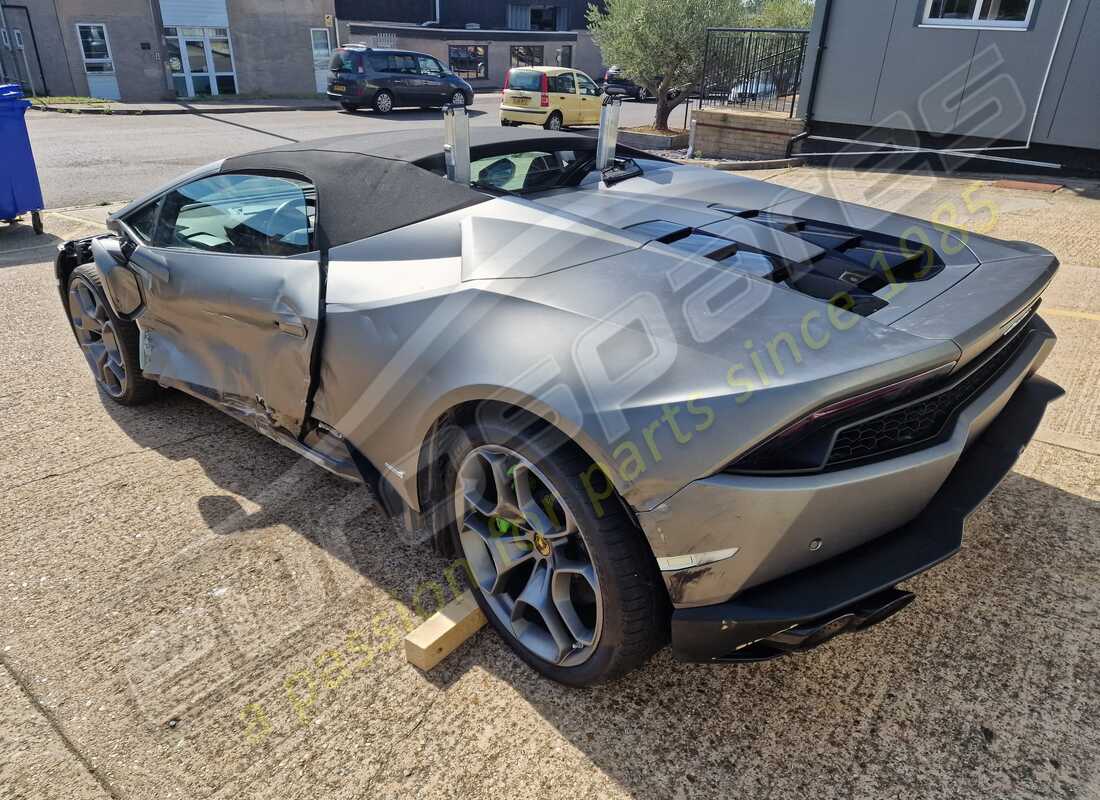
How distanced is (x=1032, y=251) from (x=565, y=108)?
1737 cm

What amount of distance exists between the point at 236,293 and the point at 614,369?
1.64 meters

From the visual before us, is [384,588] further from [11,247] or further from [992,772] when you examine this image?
[11,247]

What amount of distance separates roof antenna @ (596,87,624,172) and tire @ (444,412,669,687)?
1633 millimetres

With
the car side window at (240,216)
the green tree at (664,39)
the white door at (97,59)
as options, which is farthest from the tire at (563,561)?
the white door at (97,59)

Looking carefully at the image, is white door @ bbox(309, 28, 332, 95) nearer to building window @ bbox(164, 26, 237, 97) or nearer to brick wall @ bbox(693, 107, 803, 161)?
building window @ bbox(164, 26, 237, 97)

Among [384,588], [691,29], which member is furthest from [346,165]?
[691,29]

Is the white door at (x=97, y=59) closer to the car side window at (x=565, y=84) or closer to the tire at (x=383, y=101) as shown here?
the tire at (x=383, y=101)

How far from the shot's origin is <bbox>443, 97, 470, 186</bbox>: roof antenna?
8.42 feet

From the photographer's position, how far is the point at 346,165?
8.92 ft

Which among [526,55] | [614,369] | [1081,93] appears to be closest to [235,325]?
[614,369]

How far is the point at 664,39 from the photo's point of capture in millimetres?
14398

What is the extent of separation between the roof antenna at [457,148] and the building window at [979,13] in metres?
9.37

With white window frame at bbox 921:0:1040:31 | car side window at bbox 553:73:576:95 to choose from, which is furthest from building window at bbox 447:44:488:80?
white window frame at bbox 921:0:1040:31

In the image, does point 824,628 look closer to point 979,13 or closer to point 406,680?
point 406,680
